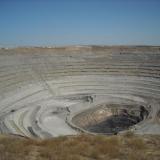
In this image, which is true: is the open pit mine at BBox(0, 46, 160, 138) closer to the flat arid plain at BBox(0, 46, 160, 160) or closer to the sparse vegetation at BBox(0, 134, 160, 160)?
the flat arid plain at BBox(0, 46, 160, 160)

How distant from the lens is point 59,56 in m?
48.9

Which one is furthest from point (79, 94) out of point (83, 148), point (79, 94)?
point (83, 148)

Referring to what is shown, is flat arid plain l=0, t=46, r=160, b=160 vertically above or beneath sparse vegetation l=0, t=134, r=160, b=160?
above

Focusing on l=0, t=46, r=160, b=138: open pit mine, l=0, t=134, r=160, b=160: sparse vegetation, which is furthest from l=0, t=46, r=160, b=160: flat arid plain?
l=0, t=134, r=160, b=160: sparse vegetation

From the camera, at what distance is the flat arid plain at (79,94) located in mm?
27531

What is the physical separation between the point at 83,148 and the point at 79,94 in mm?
30430

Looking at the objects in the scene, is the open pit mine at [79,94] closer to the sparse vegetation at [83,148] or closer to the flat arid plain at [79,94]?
the flat arid plain at [79,94]

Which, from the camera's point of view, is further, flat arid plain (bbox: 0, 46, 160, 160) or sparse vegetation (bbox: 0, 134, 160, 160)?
flat arid plain (bbox: 0, 46, 160, 160)

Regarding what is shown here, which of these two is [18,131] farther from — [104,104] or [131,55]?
[131,55]

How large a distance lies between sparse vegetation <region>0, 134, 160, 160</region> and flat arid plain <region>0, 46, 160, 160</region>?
986 centimetres

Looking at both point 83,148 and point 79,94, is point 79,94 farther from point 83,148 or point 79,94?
point 83,148

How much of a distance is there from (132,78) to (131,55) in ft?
26.8

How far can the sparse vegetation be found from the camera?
8.20m

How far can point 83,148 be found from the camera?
873cm
